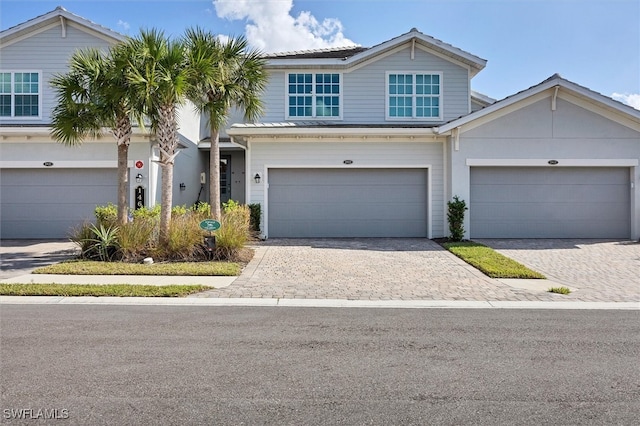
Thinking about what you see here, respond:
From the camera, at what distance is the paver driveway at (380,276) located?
309 inches

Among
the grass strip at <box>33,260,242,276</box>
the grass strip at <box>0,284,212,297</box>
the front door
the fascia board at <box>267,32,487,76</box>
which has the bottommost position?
the grass strip at <box>0,284,212,297</box>

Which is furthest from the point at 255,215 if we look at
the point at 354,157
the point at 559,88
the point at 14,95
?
the point at 559,88

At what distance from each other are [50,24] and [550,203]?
19138 mm

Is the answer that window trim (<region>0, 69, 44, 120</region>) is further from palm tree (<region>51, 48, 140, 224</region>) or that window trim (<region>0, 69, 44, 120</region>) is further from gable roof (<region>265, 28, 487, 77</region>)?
gable roof (<region>265, 28, 487, 77</region>)

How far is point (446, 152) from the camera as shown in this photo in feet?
50.3

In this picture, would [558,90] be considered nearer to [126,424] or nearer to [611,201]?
[611,201]

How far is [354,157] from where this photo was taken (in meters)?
15.5

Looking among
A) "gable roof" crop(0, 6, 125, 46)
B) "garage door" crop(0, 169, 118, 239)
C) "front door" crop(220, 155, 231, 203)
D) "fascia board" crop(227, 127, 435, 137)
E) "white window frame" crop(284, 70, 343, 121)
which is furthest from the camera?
"front door" crop(220, 155, 231, 203)

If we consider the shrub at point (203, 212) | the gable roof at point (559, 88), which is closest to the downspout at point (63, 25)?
the shrub at point (203, 212)

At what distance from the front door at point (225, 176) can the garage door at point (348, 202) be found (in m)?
6.06

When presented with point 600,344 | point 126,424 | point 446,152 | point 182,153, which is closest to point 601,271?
point 600,344

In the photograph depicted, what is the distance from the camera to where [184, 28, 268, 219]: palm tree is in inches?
430

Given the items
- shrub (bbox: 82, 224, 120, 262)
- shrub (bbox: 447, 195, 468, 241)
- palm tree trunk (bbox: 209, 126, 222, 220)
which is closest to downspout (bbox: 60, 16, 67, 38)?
palm tree trunk (bbox: 209, 126, 222, 220)

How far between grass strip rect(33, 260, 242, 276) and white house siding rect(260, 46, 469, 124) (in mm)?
8301
